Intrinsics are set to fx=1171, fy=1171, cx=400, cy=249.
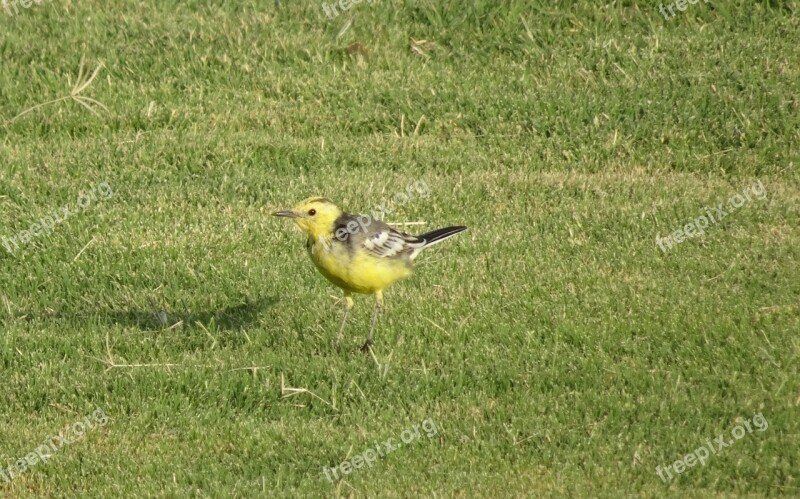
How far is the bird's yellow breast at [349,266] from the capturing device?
836 cm

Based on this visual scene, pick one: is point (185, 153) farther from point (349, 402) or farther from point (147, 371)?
point (349, 402)

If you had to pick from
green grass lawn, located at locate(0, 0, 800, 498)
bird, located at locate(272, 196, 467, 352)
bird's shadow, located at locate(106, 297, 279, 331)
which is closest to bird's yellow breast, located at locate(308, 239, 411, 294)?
bird, located at locate(272, 196, 467, 352)

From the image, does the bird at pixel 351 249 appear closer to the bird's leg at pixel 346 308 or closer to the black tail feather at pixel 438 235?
the bird's leg at pixel 346 308

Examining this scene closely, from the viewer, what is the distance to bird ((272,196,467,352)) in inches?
330

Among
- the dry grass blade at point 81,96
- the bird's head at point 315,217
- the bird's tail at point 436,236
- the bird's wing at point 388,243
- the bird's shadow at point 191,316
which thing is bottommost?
the bird's shadow at point 191,316

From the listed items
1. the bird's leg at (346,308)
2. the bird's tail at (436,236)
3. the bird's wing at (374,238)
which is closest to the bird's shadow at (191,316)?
the bird's leg at (346,308)

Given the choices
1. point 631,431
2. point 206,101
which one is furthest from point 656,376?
point 206,101

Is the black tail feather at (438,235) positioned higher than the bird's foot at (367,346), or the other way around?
the black tail feather at (438,235)

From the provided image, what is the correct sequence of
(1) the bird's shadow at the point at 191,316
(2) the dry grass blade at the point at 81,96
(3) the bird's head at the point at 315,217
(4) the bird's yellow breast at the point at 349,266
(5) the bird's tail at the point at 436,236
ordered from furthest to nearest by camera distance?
(2) the dry grass blade at the point at 81,96
(1) the bird's shadow at the point at 191,316
(5) the bird's tail at the point at 436,236
(3) the bird's head at the point at 315,217
(4) the bird's yellow breast at the point at 349,266

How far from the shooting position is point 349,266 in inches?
329

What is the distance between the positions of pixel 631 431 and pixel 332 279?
2435 mm

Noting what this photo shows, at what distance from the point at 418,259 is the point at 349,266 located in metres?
1.65

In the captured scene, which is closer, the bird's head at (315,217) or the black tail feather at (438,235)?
the bird's head at (315,217)

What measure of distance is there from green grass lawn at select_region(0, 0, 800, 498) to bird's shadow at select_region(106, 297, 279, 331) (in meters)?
0.03
